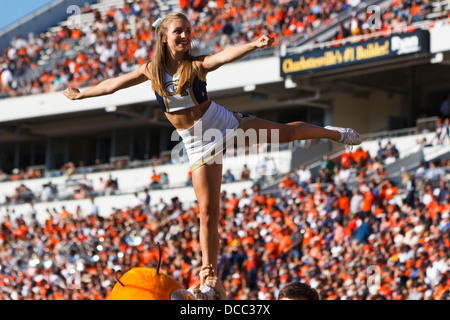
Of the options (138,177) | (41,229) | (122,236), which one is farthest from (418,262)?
(138,177)

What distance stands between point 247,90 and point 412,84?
422 centimetres

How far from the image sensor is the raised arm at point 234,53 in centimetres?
464

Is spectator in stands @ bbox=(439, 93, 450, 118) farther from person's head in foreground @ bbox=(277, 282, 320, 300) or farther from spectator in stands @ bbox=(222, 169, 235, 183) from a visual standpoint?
person's head in foreground @ bbox=(277, 282, 320, 300)

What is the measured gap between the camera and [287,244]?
14758 mm

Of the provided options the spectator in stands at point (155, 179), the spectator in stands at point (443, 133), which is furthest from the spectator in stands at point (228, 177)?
the spectator in stands at point (443, 133)

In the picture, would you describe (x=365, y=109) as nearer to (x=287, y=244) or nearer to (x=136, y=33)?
(x=136, y=33)

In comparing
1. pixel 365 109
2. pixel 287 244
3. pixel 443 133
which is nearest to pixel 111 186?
pixel 365 109

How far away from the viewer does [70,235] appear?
1947cm

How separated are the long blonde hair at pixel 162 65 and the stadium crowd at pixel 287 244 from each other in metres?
6.57

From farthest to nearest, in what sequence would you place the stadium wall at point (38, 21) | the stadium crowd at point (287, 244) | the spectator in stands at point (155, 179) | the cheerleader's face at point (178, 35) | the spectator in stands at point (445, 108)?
the stadium wall at point (38, 21) → the spectator in stands at point (155, 179) → the spectator in stands at point (445, 108) → the stadium crowd at point (287, 244) → the cheerleader's face at point (178, 35)

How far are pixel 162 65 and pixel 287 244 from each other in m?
9.89

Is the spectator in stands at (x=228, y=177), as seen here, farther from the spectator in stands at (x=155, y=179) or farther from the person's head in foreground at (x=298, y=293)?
the person's head in foreground at (x=298, y=293)

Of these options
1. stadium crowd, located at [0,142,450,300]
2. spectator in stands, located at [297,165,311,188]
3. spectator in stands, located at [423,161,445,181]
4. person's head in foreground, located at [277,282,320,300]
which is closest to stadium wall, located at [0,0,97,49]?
stadium crowd, located at [0,142,450,300]

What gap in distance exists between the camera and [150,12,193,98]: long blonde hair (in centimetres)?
511
